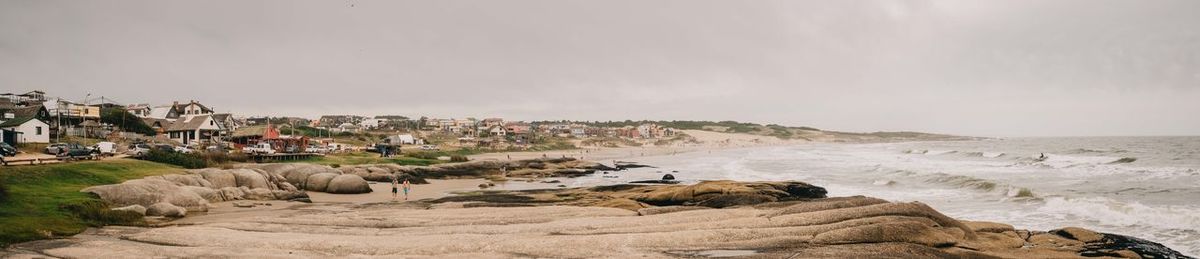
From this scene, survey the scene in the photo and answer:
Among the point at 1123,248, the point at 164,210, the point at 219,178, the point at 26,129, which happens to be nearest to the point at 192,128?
the point at 26,129

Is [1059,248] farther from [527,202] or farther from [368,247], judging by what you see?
[527,202]

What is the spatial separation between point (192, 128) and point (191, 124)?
36.1 inches

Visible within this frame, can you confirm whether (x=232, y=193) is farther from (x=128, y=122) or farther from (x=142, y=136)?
(x=128, y=122)

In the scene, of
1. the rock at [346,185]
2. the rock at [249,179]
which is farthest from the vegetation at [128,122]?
the rock at [249,179]

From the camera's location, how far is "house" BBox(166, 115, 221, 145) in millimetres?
87688

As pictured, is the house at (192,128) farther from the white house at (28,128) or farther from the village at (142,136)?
the white house at (28,128)

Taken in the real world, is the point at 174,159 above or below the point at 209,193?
above

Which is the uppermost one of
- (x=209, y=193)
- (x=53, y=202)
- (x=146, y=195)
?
(x=53, y=202)

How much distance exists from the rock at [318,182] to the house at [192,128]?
52441mm

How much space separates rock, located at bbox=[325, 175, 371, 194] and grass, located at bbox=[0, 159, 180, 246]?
10301 mm

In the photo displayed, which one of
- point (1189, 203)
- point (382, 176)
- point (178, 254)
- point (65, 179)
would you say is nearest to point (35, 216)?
point (178, 254)

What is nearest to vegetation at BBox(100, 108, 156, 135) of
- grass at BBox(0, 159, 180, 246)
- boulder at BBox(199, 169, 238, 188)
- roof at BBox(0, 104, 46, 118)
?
roof at BBox(0, 104, 46, 118)

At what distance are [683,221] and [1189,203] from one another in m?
29.0

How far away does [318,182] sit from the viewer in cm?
4372
